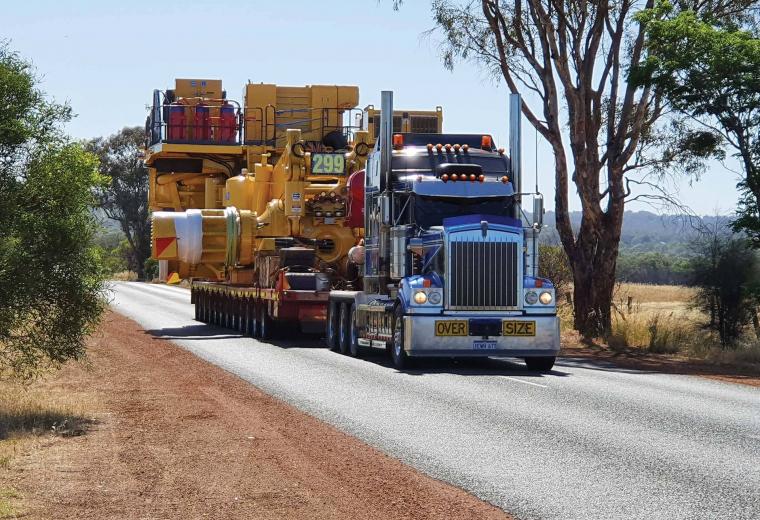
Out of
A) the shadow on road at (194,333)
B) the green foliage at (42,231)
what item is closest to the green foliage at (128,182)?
the shadow on road at (194,333)

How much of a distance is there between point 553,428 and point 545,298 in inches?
295

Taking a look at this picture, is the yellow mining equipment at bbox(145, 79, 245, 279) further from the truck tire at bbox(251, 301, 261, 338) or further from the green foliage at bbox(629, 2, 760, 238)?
the green foliage at bbox(629, 2, 760, 238)

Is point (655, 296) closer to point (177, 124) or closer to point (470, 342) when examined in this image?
point (177, 124)

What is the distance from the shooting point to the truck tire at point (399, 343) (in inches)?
801

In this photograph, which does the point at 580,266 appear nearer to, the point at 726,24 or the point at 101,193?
the point at 726,24

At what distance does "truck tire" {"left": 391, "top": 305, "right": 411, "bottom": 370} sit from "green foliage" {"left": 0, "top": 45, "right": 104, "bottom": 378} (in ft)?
21.2

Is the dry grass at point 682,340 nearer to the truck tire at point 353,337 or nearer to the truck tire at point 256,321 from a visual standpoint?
the truck tire at point 353,337

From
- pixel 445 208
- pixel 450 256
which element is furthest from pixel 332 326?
pixel 450 256

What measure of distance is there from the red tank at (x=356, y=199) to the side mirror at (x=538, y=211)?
689 centimetres

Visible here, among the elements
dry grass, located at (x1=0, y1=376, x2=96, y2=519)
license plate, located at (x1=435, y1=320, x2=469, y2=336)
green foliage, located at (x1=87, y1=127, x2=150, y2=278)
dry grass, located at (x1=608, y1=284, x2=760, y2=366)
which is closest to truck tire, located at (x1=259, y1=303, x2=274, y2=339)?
dry grass, located at (x1=608, y1=284, x2=760, y2=366)

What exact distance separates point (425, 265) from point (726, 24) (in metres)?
11.5

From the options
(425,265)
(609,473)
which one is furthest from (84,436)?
(425,265)

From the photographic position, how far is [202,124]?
35.7 metres

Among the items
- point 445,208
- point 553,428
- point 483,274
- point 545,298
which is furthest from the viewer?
point 445,208
